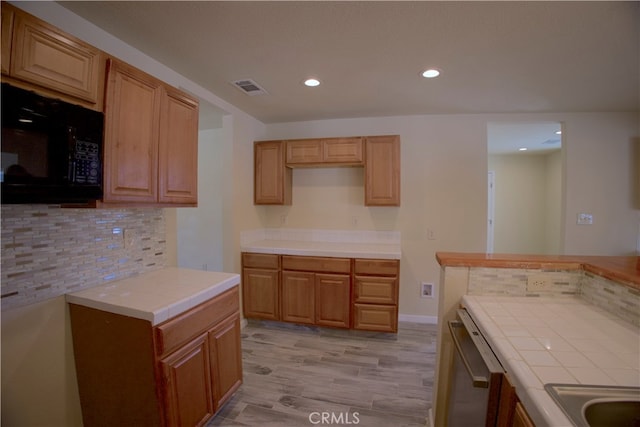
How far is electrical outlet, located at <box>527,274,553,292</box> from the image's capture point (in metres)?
1.35

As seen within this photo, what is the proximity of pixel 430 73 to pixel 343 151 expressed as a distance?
1.19 m

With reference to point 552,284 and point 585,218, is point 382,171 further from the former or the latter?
point 585,218

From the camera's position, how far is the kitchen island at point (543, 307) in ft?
2.59

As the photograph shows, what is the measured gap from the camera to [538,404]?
2.27 ft

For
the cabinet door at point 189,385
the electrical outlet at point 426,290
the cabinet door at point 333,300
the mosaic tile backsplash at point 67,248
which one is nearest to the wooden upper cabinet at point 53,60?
the mosaic tile backsplash at point 67,248

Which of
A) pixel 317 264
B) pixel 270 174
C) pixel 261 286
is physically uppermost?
pixel 270 174

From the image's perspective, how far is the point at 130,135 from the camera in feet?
4.66

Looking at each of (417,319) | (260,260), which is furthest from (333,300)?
(417,319)

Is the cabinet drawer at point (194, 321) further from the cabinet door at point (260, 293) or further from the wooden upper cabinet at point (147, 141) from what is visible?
the cabinet door at point (260, 293)

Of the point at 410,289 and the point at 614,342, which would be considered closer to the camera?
the point at 614,342

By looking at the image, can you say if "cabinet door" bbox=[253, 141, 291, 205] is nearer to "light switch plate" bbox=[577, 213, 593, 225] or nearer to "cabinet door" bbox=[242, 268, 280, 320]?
"cabinet door" bbox=[242, 268, 280, 320]

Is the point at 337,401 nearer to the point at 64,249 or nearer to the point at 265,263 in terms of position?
the point at 265,263

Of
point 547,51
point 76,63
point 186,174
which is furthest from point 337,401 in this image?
point 547,51

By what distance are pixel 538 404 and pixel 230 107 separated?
3047 millimetres
